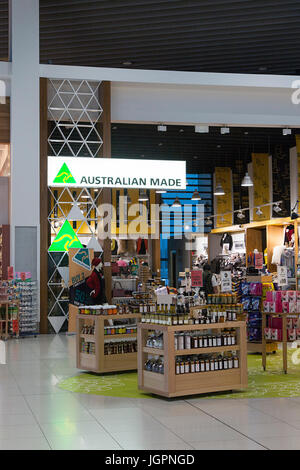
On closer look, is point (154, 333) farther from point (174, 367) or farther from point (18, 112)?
point (18, 112)

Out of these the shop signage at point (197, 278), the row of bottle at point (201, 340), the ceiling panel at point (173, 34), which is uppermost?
the ceiling panel at point (173, 34)

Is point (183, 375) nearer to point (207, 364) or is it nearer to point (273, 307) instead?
point (207, 364)

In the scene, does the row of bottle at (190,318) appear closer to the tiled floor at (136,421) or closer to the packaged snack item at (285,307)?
the tiled floor at (136,421)

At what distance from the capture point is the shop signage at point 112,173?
12.3m

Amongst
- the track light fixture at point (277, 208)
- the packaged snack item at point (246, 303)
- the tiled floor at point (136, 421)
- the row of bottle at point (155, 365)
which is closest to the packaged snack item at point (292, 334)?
the packaged snack item at point (246, 303)

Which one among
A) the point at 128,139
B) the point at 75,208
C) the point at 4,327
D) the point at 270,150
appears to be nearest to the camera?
the point at 4,327

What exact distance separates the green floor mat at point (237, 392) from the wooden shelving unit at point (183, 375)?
102 mm

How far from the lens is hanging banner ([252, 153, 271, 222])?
18.6 meters

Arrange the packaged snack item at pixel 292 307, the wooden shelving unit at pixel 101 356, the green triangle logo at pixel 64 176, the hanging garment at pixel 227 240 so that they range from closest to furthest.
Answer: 1. the wooden shelving unit at pixel 101 356
2. the packaged snack item at pixel 292 307
3. the green triangle logo at pixel 64 176
4. the hanging garment at pixel 227 240

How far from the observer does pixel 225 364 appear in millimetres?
6543

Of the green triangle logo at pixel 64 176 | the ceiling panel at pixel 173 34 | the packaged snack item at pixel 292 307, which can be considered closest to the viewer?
the packaged snack item at pixel 292 307

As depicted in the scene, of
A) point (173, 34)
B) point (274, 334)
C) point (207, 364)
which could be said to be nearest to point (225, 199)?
point (173, 34)
